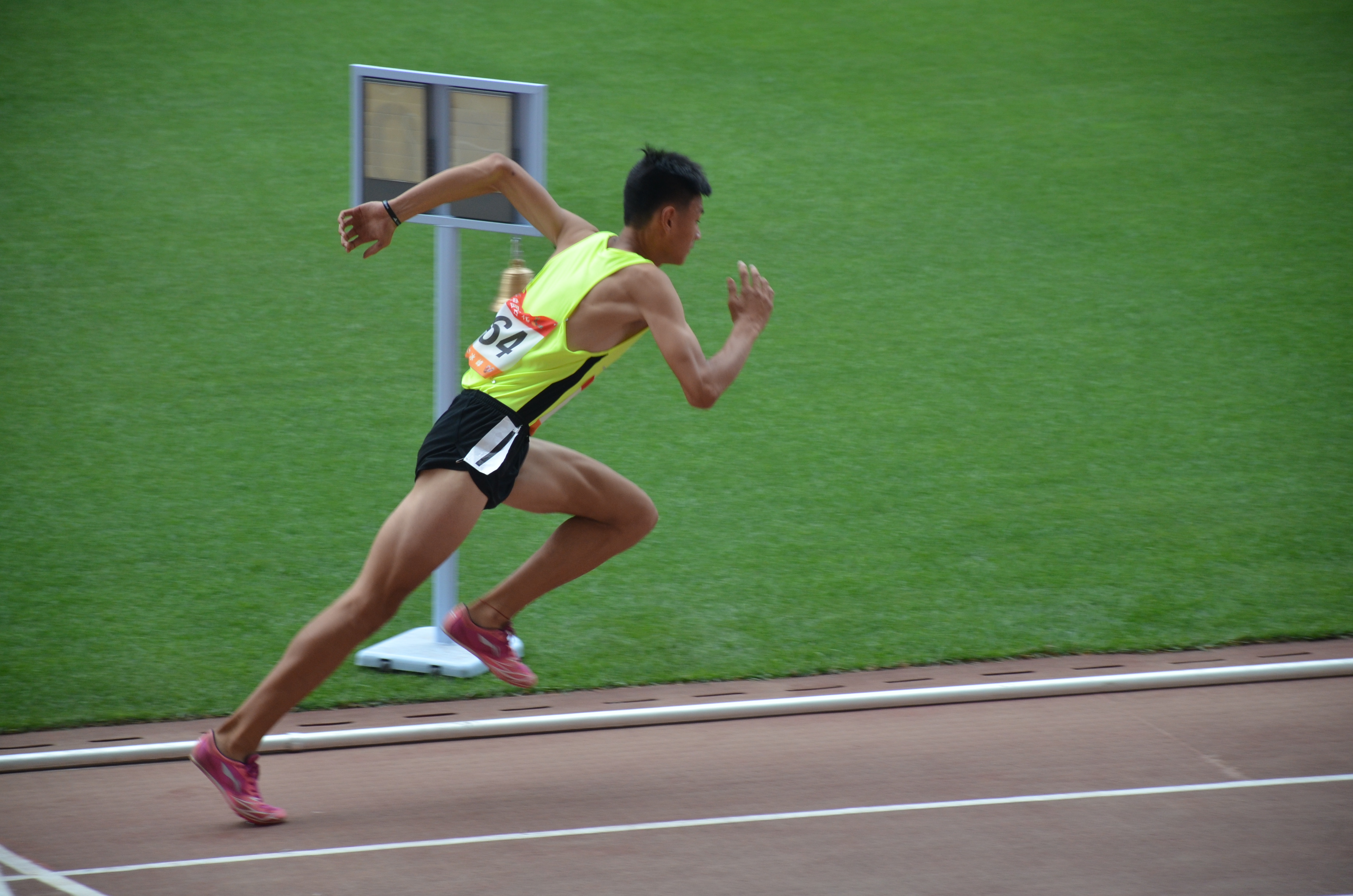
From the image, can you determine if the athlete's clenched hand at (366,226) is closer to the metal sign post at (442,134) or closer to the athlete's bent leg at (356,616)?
the metal sign post at (442,134)

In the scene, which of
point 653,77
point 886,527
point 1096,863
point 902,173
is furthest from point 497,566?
point 653,77

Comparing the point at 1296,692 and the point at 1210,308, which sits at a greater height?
the point at 1210,308

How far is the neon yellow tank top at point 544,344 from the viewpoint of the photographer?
13.5ft

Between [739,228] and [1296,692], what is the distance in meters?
6.08

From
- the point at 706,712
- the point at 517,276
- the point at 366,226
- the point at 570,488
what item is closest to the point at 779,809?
the point at 706,712

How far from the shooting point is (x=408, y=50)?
12.8m

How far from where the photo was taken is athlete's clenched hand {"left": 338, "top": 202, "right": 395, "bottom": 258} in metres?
4.41

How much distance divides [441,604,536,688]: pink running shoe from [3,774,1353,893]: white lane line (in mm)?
543

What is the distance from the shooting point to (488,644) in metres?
4.40

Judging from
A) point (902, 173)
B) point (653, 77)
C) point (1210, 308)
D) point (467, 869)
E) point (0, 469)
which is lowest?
point (467, 869)

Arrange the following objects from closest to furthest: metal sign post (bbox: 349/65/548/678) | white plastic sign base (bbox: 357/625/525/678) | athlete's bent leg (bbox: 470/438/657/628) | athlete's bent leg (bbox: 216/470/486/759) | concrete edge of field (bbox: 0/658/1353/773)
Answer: athlete's bent leg (bbox: 216/470/486/759)
athlete's bent leg (bbox: 470/438/657/628)
concrete edge of field (bbox: 0/658/1353/773)
metal sign post (bbox: 349/65/548/678)
white plastic sign base (bbox: 357/625/525/678)

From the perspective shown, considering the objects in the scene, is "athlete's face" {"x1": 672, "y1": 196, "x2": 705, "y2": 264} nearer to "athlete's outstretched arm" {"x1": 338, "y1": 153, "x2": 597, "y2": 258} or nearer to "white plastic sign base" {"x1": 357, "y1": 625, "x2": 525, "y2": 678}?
"athlete's outstretched arm" {"x1": 338, "y1": 153, "x2": 597, "y2": 258}

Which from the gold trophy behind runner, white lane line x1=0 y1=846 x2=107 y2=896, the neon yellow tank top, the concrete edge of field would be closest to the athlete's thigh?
the neon yellow tank top

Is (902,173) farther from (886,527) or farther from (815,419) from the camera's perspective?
(886,527)
